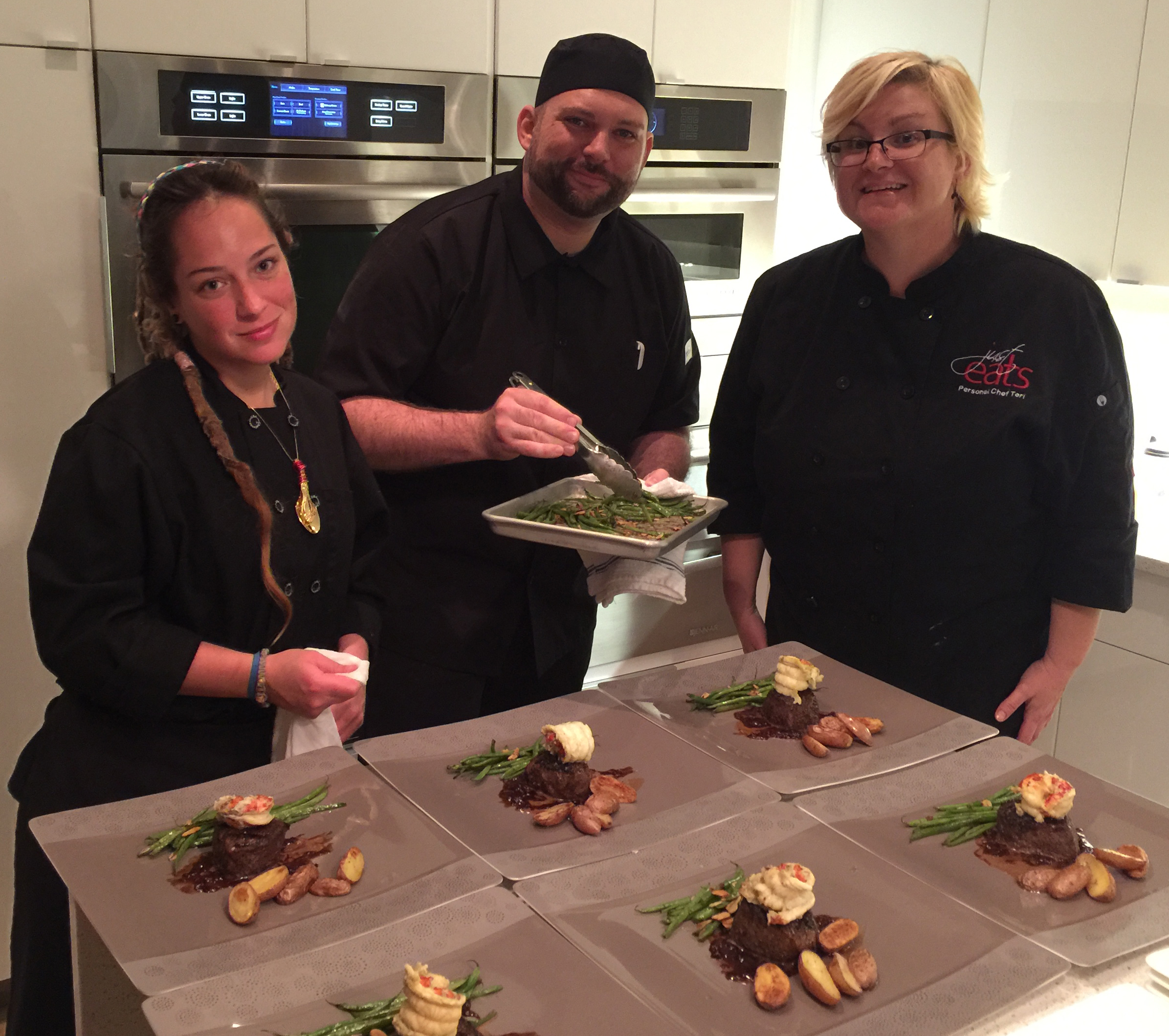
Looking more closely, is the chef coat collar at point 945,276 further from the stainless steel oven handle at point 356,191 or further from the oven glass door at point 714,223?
the oven glass door at point 714,223

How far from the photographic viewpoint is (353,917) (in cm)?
117

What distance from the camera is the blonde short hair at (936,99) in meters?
1.76

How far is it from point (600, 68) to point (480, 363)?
0.51m

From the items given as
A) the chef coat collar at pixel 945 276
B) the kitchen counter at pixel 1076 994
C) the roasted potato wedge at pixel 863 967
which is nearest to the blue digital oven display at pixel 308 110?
the chef coat collar at pixel 945 276

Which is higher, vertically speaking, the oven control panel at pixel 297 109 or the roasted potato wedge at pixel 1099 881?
the oven control panel at pixel 297 109

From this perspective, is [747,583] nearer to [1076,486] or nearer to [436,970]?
[1076,486]

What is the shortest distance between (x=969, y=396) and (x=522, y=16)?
1484mm

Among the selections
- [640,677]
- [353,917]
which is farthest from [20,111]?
[353,917]

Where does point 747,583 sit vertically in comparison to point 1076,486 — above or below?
below

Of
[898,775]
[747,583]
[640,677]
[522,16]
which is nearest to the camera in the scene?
[898,775]

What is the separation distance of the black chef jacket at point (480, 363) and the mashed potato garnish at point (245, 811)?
0.79 m

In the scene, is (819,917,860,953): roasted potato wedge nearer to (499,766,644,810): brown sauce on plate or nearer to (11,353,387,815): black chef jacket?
(499,766,644,810): brown sauce on plate

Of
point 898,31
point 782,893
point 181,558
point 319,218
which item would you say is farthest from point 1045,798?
point 898,31

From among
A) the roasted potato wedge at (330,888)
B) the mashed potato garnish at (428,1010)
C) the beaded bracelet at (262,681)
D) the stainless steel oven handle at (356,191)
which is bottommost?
the roasted potato wedge at (330,888)
